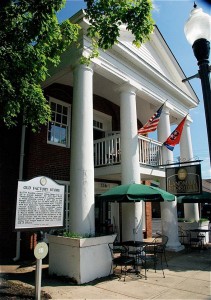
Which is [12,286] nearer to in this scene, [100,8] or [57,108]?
[100,8]

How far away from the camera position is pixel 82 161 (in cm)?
823

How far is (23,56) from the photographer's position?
6191 mm

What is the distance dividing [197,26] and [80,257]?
5672 millimetres

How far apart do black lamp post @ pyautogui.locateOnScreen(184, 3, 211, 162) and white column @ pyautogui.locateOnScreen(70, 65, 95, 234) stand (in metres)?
5.10

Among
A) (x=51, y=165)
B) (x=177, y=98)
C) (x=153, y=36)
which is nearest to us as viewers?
(x=51, y=165)

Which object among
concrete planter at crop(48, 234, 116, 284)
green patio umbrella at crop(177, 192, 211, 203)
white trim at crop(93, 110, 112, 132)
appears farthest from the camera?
white trim at crop(93, 110, 112, 132)

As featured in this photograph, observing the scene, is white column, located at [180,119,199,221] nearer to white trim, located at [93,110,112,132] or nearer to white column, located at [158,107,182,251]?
white column, located at [158,107,182,251]

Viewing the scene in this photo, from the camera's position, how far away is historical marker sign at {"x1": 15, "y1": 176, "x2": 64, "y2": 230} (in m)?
5.50

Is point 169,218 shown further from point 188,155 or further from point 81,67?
point 81,67

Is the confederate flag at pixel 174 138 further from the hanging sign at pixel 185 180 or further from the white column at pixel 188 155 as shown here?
the white column at pixel 188 155

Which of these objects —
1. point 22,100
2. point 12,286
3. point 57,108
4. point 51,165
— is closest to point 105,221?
point 51,165

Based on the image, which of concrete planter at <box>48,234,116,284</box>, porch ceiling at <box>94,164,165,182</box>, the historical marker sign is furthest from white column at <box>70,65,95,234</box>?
porch ceiling at <box>94,164,165,182</box>

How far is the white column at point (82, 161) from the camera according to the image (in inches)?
313

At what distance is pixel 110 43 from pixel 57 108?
20.6 feet
